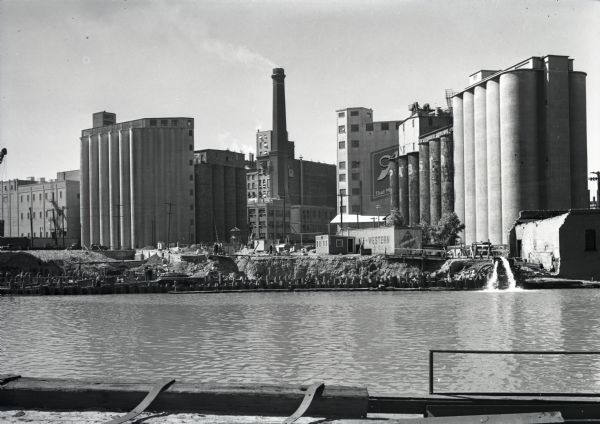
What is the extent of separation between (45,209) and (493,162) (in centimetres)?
11509

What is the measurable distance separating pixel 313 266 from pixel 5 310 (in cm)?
4254

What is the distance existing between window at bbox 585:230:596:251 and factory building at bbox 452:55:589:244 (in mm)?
25596

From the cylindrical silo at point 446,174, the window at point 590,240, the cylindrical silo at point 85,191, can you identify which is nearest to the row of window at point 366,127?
the cylindrical silo at point 446,174

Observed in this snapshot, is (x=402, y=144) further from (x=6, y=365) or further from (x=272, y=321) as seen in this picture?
(x=6, y=365)

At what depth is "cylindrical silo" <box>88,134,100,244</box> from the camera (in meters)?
162

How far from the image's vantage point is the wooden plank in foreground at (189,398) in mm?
10336

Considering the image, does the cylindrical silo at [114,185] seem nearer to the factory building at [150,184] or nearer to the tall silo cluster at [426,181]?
the factory building at [150,184]

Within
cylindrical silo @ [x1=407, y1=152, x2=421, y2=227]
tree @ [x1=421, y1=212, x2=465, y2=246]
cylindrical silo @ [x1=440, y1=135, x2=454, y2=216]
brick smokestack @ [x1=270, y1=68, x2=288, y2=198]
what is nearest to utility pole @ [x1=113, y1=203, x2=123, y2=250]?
brick smokestack @ [x1=270, y1=68, x2=288, y2=198]

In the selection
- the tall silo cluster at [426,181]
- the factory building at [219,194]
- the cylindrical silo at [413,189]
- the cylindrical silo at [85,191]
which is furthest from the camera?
the cylindrical silo at [85,191]

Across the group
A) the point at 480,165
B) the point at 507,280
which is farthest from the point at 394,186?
the point at 507,280

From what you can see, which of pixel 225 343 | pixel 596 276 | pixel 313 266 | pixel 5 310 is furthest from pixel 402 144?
pixel 225 343

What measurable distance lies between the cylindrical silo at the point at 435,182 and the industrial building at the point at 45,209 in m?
88.0

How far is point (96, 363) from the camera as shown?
2414 cm

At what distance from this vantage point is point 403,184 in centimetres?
13575
